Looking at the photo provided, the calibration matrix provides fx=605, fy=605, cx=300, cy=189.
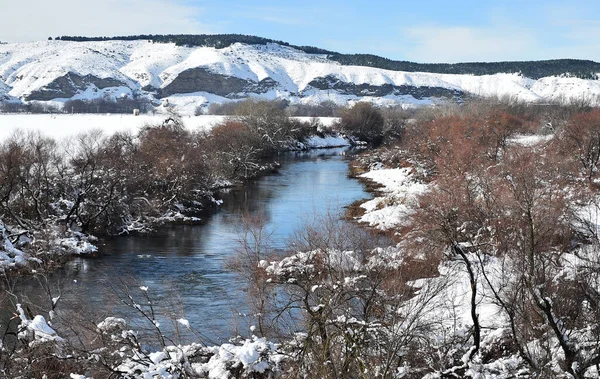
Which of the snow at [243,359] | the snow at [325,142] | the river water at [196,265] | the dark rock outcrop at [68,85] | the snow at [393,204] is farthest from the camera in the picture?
the dark rock outcrop at [68,85]

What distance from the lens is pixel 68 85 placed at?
600 feet

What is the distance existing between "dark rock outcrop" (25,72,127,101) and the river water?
15246 centimetres

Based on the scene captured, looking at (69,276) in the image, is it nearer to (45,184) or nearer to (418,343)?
(45,184)

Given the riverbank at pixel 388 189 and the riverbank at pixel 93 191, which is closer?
the riverbank at pixel 93 191

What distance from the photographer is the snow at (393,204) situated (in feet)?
92.3

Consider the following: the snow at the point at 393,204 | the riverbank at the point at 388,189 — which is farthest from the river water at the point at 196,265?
the snow at the point at 393,204

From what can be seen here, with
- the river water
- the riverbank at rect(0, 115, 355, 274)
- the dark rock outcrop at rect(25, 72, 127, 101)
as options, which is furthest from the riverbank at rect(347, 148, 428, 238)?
the dark rock outcrop at rect(25, 72, 127, 101)

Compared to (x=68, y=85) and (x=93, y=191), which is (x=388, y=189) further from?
(x=68, y=85)

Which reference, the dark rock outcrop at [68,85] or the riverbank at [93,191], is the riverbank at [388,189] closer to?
the riverbank at [93,191]

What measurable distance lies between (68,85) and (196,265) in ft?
579

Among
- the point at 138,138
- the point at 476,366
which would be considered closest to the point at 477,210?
the point at 476,366

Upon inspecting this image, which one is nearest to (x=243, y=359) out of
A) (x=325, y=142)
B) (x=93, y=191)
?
(x=93, y=191)

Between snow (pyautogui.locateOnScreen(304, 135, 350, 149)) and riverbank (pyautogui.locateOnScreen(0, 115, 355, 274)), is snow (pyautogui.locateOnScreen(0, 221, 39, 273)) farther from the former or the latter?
snow (pyautogui.locateOnScreen(304, 135, 350, 149))

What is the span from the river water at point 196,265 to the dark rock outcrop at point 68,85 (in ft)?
500
